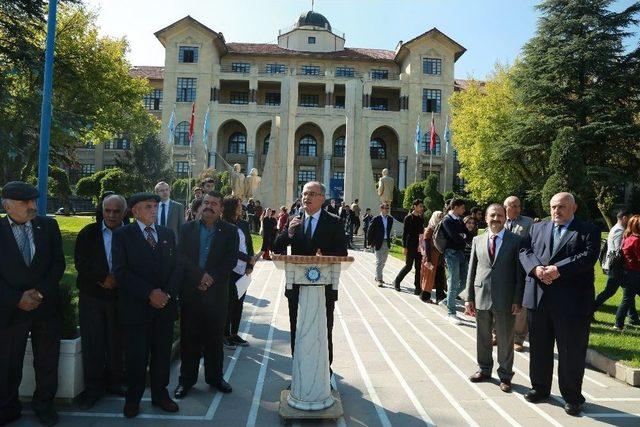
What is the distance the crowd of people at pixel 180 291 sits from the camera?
4.12 m

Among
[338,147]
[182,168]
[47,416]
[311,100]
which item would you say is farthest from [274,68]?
[47,416]

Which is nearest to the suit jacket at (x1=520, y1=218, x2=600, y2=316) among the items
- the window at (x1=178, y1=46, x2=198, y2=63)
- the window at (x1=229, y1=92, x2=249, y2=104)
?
the window at (x1=178, y1=46, x2=198, y2=63)

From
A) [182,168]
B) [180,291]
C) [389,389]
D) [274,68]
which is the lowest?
[389,389]

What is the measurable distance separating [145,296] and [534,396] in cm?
391

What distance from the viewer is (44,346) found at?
4.24 metres

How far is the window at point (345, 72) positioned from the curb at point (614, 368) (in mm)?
53270

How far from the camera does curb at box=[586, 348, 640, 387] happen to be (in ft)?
17.4

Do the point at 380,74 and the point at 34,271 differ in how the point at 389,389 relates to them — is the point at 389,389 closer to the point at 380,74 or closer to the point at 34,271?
the point at 34,271

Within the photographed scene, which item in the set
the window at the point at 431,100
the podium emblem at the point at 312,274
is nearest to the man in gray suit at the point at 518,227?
the podium emblem at the point at 312,274

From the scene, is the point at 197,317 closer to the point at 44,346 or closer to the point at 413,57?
the point at 44,346

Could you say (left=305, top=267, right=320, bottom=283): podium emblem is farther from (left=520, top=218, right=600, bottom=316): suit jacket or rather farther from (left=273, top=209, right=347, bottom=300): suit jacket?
(left=520, top=218, right=600, bottom=316): suit jacket

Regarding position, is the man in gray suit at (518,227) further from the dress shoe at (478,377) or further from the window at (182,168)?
the window at (182,168)

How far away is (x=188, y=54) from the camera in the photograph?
2080 inches

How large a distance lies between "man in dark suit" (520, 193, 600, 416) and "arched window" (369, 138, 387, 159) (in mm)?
53004
